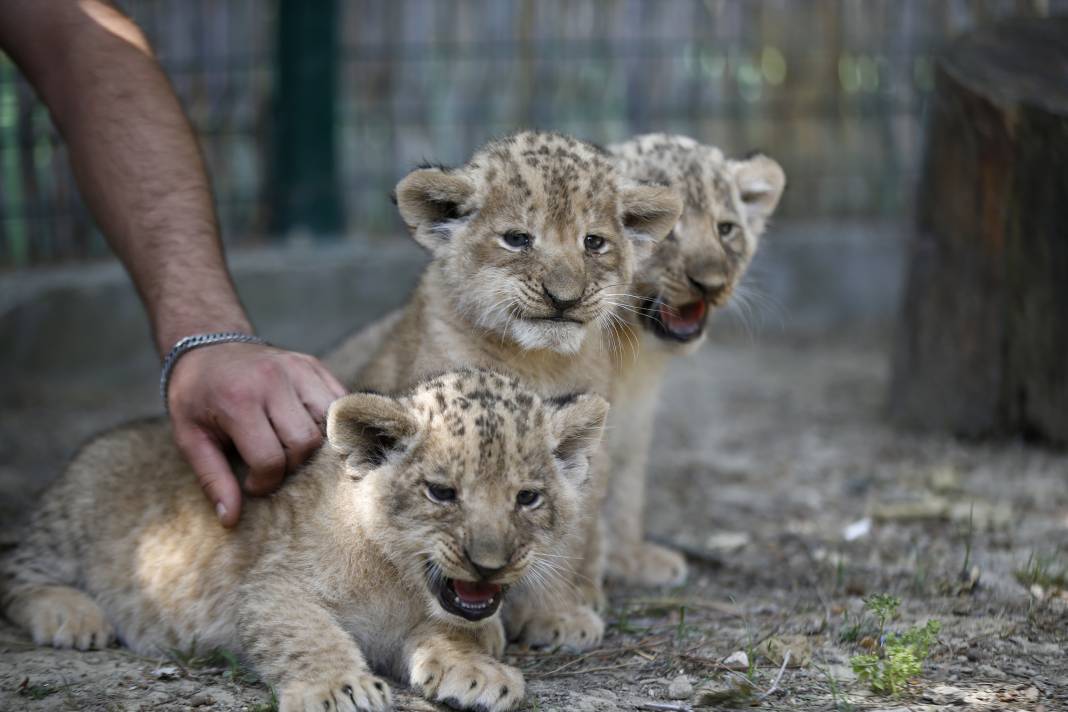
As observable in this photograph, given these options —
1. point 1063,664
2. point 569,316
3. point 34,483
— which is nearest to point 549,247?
point 569,316

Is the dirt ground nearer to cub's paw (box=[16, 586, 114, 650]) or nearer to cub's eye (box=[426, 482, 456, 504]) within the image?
cub's paw (box=[16, 586, 114, 650])

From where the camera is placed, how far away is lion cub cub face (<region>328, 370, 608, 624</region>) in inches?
150

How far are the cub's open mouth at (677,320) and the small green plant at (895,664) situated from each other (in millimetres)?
1715

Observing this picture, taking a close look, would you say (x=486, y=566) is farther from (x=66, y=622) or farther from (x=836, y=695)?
(x=66, y=622)

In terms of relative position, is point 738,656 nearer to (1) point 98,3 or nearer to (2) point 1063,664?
(2) point 1063,664

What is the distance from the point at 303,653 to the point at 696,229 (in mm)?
2389

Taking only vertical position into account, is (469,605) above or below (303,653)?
above

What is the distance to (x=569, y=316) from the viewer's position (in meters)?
4.60

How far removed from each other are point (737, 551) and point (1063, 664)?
1.92 meters

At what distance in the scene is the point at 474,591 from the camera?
3.90 metres

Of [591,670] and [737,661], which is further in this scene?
[591,670]

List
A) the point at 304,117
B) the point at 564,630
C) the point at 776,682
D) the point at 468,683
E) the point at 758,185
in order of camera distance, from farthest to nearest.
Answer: the point at 304,117, the point at 758,185, the point at 564,630, the point at 776,682, the point at 468,683

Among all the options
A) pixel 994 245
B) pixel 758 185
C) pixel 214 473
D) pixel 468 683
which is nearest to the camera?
pixel 468 683

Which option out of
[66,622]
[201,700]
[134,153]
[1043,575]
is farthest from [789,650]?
[134,153]
